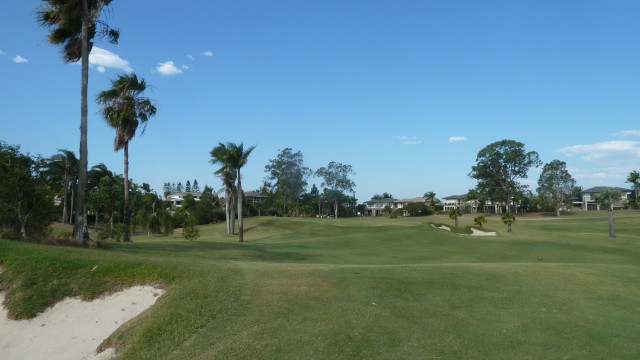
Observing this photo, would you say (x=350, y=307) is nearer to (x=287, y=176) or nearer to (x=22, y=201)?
(x=22, y=201)

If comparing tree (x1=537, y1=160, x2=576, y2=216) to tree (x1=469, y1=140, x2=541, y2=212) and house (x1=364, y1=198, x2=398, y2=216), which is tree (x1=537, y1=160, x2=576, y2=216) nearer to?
tree (x1=469, y1=140, x2=541, y2=212)

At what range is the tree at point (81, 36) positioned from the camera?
2161 cm

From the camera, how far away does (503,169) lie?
109m

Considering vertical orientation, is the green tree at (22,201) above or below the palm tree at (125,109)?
below

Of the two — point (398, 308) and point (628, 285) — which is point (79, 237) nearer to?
point (398, 308)

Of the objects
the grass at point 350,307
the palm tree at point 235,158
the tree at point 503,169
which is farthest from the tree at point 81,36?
the tree at point 503,169

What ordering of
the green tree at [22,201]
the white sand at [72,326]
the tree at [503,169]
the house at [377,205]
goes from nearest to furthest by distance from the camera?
1. the white sand at [72,326]
2. the green tree at [22,201]
3. the tree at [503,169]
4. the house at [377,205]

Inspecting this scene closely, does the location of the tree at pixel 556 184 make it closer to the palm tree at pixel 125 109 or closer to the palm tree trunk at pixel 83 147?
the palm tree at pixel 125 109

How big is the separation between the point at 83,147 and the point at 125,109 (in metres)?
9.49

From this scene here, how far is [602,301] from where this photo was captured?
39.0 feet

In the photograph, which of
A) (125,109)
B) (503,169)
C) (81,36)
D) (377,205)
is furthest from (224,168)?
(377,205)

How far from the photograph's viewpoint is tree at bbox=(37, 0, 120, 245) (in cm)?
2161

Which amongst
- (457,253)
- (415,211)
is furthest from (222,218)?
(457,253)

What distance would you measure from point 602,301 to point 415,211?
10442cm
